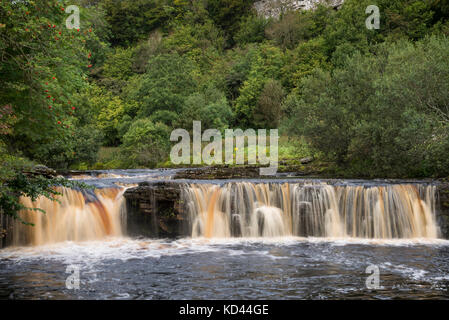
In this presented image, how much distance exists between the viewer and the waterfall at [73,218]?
1639 cm

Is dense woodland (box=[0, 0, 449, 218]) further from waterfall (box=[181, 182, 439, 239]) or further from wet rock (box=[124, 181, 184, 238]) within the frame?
wet rock (box=[124, 181, 184, 238])

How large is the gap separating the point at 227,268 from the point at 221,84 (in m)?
53.1

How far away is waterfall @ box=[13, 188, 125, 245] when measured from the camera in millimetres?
16391

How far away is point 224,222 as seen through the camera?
18109 mm

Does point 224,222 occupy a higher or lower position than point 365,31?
lower

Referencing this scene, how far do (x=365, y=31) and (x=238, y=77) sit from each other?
62.3 ft

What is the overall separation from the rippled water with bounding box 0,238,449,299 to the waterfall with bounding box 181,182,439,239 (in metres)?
0.95

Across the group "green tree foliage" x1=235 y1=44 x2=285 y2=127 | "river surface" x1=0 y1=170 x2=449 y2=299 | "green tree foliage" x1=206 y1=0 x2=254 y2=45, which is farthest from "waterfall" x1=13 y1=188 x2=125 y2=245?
"green tree foliage" x1=206 y1=0 x2=254 y2=45

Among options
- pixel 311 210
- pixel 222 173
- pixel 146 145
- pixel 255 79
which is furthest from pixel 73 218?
pixel 255 79

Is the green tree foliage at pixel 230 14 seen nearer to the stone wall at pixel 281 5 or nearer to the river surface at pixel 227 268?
the stone wall at pixel 281 5

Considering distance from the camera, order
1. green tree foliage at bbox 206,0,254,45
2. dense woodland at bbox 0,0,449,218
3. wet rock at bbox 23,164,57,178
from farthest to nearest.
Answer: green tree foliage at bbox 206,0,254,45, wet rock at bbox 23,164,57,178, dense woodland at bbox 0,0,449,218

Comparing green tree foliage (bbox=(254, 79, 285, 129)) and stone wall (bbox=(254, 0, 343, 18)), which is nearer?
green tree foliage (bbox=(254, 79, 285, 129))
